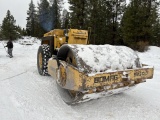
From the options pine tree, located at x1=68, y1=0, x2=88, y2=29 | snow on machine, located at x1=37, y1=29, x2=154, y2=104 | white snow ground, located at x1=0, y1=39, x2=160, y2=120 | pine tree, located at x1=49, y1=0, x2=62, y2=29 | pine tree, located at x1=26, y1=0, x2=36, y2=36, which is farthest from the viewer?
pine tree, located at x1=26, y1=0, x2=36, y2=36

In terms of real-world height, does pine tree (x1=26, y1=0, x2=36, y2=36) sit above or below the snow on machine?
above

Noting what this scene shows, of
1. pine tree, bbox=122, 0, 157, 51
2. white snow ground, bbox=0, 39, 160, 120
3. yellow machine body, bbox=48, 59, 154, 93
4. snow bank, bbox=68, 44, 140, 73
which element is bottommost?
white snow ground, bbox=0, 39, 160, 120

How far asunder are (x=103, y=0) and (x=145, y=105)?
89.1 ft

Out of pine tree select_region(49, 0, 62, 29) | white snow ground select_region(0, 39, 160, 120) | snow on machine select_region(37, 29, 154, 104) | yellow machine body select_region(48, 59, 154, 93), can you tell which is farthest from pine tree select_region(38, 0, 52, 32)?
yellow machine body select_region(48, 59, 154, 93)

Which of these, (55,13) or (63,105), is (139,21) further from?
(55,13)

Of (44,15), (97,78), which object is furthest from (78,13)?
(97,78)

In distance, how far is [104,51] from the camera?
15.7 feet

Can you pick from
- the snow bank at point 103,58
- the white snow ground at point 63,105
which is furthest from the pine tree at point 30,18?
the snow bank at point 103,58

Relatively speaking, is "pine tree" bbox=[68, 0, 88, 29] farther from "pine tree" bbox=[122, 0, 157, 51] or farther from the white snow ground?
the white snow ground

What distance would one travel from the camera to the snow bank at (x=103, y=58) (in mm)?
4258

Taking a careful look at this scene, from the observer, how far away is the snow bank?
14.0 ft

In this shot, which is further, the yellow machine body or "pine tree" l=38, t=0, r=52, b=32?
"pine tree" l=38, t=0, r=52, b=32

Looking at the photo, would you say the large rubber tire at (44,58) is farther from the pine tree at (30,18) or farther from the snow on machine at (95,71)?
the pine tree at (30,18)

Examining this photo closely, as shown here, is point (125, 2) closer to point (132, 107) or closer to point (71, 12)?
point (71, 12)
